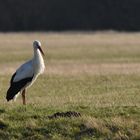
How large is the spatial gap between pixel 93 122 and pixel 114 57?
23.5 m

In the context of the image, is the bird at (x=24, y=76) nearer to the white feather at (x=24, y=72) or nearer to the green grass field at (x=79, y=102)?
the white feather at (x=24, y=72)

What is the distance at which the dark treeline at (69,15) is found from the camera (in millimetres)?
95188

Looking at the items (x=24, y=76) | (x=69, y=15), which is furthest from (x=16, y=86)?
(x=69, y=15)

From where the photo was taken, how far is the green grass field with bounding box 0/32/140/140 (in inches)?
564

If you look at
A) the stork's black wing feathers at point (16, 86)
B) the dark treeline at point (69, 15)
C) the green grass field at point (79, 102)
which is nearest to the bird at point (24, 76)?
the stork's black wing feathers at point (16, 86)

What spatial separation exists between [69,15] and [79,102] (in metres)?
83.4

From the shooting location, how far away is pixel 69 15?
10138 centimetres

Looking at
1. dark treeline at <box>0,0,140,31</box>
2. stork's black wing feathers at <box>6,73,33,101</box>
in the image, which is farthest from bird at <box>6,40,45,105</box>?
dark treeline at <box>0,0,140,31</box>

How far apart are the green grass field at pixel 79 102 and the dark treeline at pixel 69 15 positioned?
57.7 meters

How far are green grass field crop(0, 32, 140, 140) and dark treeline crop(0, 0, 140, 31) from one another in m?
57.7

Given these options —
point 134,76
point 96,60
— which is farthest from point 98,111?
point 96,60

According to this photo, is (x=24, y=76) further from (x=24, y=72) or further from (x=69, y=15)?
(x=69, y=15)

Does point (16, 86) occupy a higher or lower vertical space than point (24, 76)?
lower

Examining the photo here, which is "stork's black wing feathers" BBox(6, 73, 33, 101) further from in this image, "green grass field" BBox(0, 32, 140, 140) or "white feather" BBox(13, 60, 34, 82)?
"green grass field" BBox(0, 32, 140, 140)
